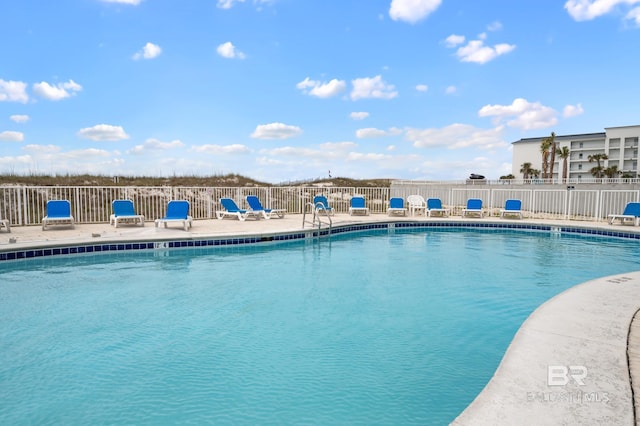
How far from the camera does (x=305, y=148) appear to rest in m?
24.4

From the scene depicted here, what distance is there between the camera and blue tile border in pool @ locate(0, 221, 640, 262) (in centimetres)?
703

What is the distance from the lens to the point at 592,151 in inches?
2361

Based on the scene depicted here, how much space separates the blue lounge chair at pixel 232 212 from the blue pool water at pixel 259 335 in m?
5.32

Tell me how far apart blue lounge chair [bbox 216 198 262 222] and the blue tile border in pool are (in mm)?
3212

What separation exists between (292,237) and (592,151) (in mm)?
67680

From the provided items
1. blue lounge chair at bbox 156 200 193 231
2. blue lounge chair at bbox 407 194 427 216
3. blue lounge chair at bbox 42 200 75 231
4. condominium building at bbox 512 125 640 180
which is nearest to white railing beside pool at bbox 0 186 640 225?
blue lounge chair at bbox 407 194 427 216

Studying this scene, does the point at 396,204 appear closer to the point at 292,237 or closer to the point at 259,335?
the point at 292,237

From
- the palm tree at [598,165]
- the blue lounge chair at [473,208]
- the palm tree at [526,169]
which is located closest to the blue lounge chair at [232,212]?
the blue lounge chair at [473,208]

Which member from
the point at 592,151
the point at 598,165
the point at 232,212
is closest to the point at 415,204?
the point at 232,212

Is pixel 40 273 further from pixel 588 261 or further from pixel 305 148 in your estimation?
pixel 305 148

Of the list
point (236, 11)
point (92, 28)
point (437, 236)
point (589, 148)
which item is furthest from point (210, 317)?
point (589, 148)

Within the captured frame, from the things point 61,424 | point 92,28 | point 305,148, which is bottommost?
point 61,424

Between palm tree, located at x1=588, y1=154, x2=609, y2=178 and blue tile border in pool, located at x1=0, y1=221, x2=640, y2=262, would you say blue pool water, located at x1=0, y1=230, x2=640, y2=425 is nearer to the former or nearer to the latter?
blue tile border in pool, located at x1=0, y1=221, x2=640, y2=262

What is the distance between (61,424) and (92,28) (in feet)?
40.0
